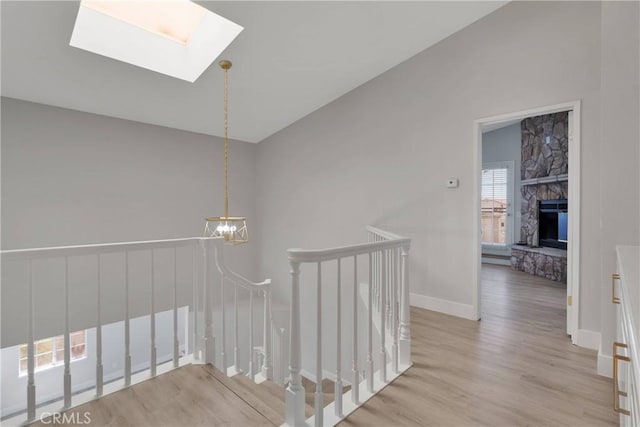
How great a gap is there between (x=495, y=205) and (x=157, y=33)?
7.20 m

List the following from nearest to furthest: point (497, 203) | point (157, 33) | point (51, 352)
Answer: point (157, 33)
point (51, 352)
point (497, 203)

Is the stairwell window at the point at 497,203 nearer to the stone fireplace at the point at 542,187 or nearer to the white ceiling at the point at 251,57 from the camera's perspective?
the stone fireplace at the point at 542,187

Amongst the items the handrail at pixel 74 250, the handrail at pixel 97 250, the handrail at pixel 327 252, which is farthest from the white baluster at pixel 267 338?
the handrail at pixel 327 252

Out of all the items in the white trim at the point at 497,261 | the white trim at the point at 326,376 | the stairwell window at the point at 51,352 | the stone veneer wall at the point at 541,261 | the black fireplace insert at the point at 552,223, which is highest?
the black fireplace insert at the point at 552,223

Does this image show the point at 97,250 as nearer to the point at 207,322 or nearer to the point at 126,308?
the point at 126,308

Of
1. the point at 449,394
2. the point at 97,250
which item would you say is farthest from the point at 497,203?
the point at 97,250

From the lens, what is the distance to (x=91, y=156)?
13.6 ft

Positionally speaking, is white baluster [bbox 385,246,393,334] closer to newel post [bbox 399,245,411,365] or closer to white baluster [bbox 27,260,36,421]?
newel post [bbox 399,245,411,365]

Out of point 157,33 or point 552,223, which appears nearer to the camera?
point 157,33

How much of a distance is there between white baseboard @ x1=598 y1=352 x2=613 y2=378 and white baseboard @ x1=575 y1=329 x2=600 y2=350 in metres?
0.47

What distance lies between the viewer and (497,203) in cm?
701

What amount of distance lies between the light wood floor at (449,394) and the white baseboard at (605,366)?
0.17ft

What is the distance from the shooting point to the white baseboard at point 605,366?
2137mm

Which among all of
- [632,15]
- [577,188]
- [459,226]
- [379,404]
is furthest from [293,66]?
[379,404]
